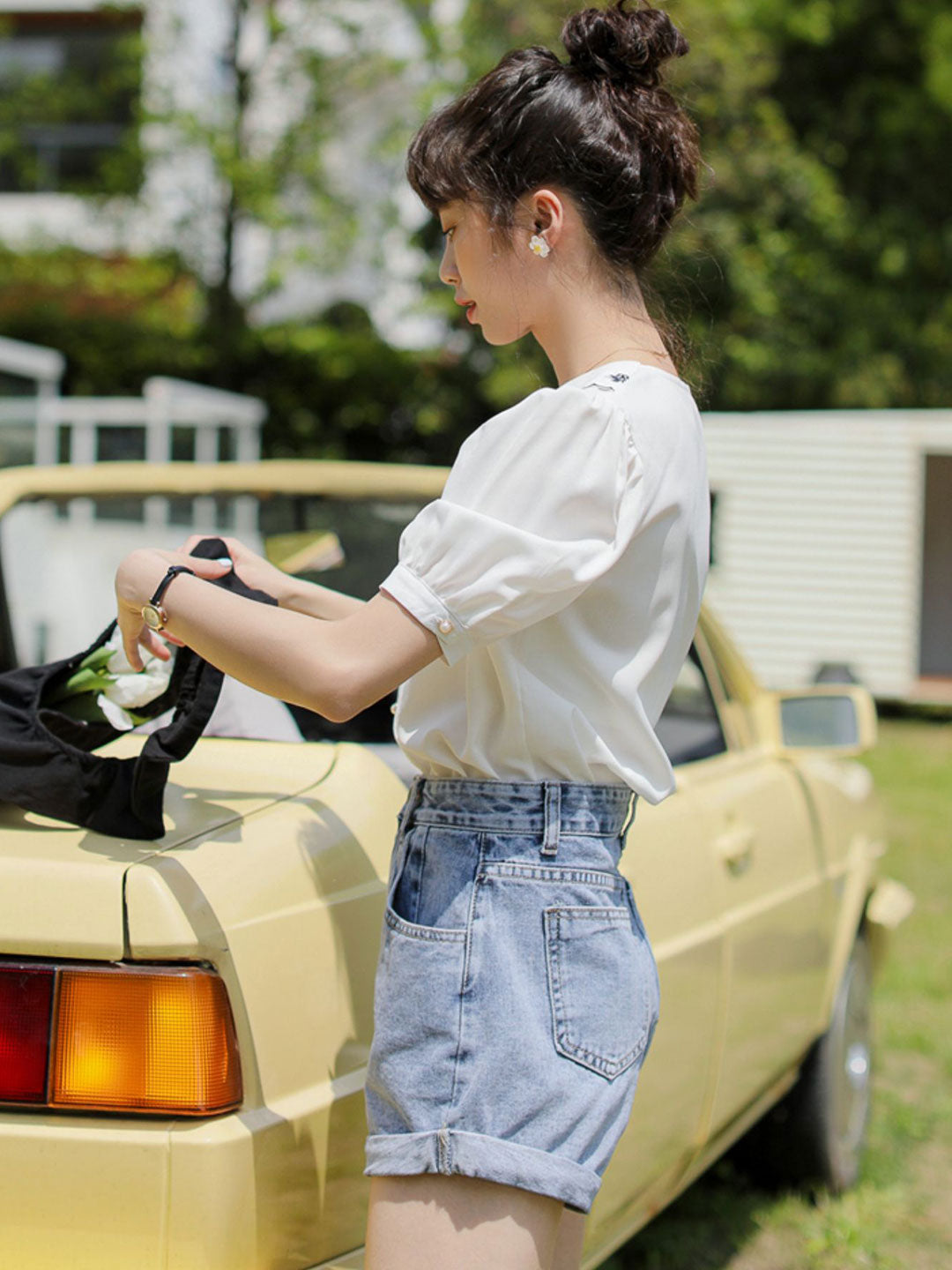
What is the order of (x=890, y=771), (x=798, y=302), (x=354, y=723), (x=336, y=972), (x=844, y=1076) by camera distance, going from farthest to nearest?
(x=798, y=302) → (x=890, y=771) → (x=844, y=1076) → (x=354, y=723) → (x=336, y=972)

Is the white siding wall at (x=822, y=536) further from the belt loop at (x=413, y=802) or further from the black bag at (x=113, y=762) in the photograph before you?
the belt loop at (x=413, y=802)

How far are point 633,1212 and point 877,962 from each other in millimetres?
1756

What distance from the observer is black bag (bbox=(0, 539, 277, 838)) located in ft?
5.48

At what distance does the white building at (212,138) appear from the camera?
50.4 ft

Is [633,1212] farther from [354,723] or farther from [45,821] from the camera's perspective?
[45,821]

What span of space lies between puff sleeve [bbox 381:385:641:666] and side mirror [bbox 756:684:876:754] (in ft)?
6.79

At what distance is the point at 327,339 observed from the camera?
16.9 meters

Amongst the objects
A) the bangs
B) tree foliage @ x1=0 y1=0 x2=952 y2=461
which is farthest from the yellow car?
tree foliage @ x1=0 y1=0 x2=952 y2=461

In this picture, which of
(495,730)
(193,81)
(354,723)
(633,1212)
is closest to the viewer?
(495,730)

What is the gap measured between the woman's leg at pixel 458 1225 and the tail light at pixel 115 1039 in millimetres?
256

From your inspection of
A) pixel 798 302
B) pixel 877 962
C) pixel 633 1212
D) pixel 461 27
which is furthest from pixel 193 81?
pixel 633 1212

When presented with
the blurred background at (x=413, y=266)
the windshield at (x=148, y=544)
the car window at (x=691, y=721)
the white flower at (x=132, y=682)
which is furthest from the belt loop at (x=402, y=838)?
the blurred background at (x=413, y=266)

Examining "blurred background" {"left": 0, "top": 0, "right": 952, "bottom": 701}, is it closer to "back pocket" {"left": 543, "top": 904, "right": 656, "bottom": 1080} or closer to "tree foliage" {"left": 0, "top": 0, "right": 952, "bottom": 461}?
"tree foliage" {"left": 0, "top": 0, "right": 952, "bottom": 461}

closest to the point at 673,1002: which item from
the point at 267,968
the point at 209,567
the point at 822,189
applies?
the point at 267,968
